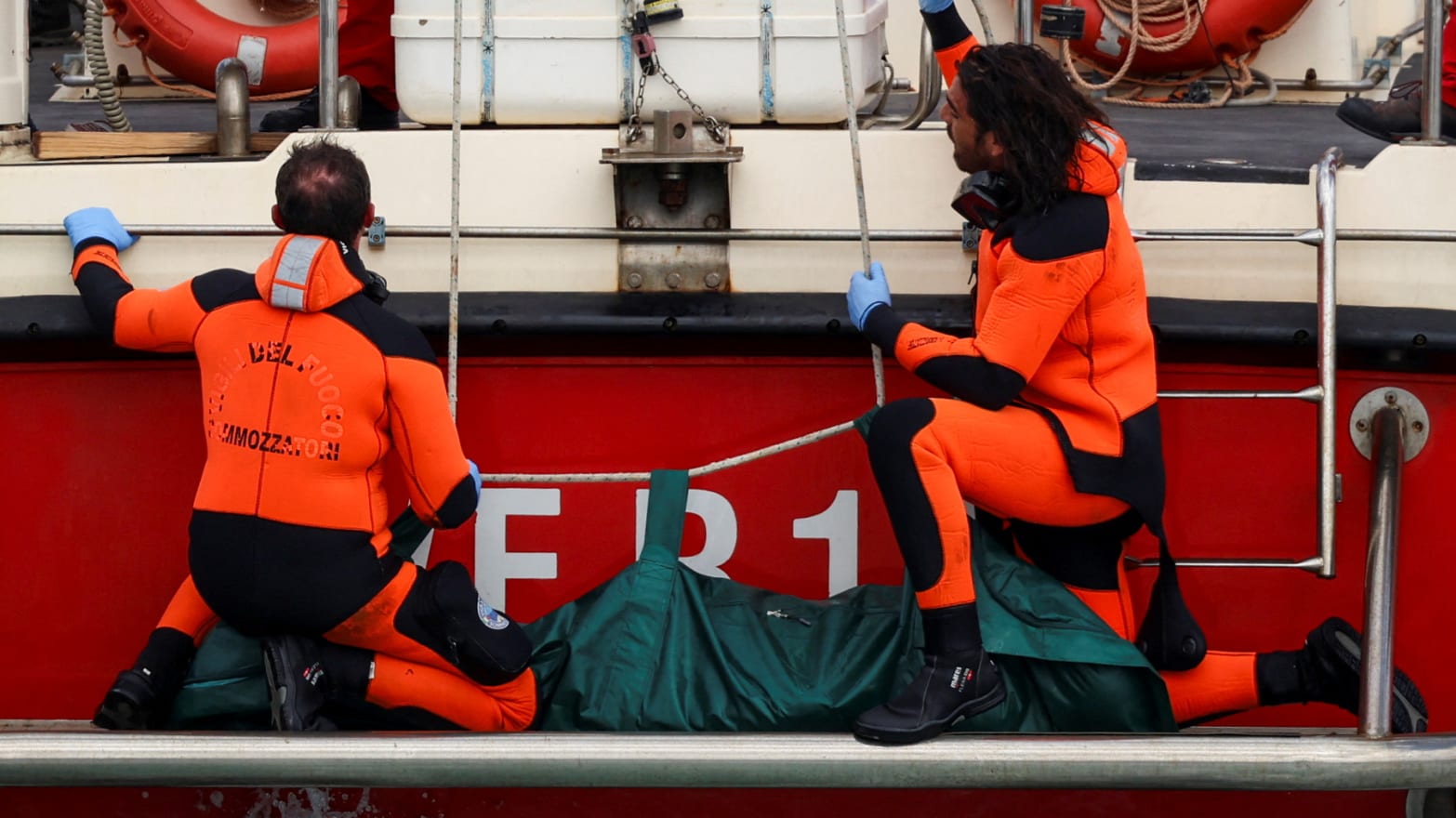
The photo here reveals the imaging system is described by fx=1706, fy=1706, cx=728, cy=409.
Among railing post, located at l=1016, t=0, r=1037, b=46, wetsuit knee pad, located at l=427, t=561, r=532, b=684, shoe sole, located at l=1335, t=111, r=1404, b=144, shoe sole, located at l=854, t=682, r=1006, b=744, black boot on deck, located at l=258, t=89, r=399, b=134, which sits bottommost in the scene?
shoe sole, located at l=854, t=682, r=1006, b=744

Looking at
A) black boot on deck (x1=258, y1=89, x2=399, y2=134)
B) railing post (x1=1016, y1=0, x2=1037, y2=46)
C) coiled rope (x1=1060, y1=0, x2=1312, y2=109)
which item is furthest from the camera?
coiled rope (x1=1060, y1=0, x2=1312, y2=109)

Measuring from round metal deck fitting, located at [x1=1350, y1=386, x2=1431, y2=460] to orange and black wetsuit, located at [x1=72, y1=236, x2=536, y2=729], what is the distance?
1538mm

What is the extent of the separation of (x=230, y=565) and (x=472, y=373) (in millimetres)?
598

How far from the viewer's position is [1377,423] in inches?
119

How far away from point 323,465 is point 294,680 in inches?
13.8

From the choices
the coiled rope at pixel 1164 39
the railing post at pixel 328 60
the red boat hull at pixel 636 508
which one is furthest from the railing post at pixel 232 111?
the coiled rope at pixel 1164 39

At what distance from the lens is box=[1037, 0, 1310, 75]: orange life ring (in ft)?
16.3

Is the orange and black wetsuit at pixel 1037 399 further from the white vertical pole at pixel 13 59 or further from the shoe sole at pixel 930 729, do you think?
the white vertical pole at pixel 13 59

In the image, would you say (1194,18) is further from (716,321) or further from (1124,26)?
(716,321)

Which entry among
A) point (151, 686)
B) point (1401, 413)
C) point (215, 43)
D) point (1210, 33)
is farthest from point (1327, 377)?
point (215, 43)

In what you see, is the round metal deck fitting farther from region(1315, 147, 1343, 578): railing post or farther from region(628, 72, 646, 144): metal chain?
region(628, 72, 646, 144): metal chain

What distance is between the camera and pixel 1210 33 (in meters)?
5.01

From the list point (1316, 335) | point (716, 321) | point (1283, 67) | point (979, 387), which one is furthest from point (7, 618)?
point (1283, 67)

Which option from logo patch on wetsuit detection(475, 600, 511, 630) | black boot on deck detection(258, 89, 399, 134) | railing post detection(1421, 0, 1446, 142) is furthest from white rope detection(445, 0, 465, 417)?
railing post detection(1421, 0, 1446, 142)
